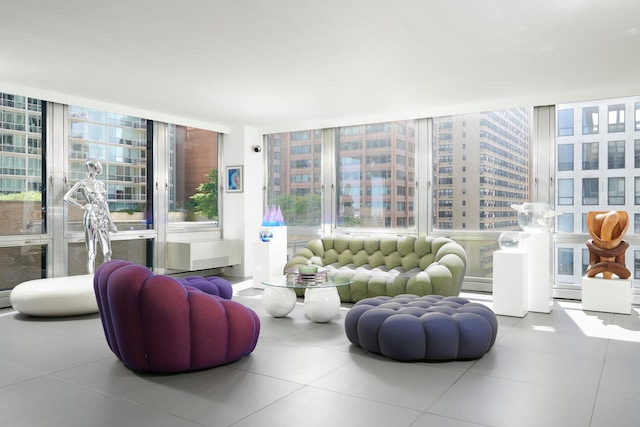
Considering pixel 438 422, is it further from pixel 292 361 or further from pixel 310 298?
pixel 310 298

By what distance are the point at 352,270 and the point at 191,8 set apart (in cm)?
389

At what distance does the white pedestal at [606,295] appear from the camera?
5.58 meters

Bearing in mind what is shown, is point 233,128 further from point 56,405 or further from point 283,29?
point 56,405

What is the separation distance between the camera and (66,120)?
6.51m

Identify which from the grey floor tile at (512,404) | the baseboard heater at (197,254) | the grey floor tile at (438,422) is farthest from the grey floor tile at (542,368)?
the baseboard heater at (197,254)

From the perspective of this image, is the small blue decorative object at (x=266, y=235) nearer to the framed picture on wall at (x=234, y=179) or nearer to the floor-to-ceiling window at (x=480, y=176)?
the framed picture on wall at (x=234, y=179)

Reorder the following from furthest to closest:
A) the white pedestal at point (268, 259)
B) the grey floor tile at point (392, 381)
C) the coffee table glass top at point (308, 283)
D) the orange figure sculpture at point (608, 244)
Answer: the white pedestal at point (268, 259), the orange figure sculpture at point (608, 244), the coffee table glass top at point (308, 283), the grey floor tile at point (392, 381)

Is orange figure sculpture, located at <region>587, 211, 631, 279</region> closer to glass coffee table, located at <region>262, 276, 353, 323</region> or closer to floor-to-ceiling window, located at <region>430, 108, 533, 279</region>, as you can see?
floor-to-ceiling window, located at <region>430, 108, 533, 279</region>

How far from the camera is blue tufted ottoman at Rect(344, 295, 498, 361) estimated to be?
12.2 feet

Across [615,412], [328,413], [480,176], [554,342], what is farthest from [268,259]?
[615,412]

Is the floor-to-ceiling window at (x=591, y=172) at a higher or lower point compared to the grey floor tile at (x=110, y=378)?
higher

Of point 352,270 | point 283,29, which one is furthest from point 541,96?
point 283,29

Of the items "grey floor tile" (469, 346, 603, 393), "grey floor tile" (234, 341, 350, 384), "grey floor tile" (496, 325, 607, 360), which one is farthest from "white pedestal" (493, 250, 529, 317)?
"grey floor tile" (234, 341, 350, 384)

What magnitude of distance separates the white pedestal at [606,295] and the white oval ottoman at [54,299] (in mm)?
5476
